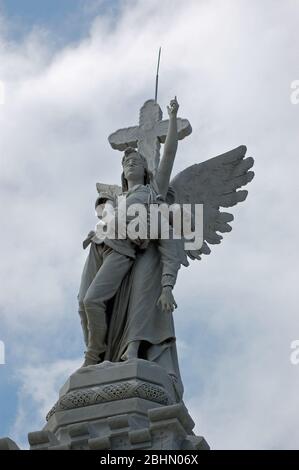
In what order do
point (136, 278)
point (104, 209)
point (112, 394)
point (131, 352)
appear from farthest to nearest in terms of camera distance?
point (104, 209), point (136, 278), point (131, 352), point (112, 394)

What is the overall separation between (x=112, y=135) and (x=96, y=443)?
6.87 m

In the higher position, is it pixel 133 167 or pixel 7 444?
pixel 133 167

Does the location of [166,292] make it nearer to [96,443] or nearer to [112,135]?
[96,443]

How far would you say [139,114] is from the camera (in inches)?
843

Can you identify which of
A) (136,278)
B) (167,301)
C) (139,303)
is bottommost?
(167,301)

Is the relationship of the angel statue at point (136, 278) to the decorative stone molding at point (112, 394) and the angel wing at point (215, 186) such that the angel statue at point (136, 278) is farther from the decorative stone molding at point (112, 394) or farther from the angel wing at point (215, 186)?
the decorative stone molding at point (112, 394)

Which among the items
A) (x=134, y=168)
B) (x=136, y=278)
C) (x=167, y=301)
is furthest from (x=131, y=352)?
(x=134, y=168)

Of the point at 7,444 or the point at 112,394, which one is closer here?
the point at 7,444

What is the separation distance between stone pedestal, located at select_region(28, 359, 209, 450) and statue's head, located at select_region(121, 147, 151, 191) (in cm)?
340

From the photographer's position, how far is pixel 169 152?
19.6 meters

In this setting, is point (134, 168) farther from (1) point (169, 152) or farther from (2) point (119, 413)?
(2) point (119, 413)

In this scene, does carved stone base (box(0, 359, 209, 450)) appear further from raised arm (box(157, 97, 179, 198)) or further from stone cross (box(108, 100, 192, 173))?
stone cross (box(108, 100, 192, 173))

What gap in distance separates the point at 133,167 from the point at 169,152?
0.68 metres

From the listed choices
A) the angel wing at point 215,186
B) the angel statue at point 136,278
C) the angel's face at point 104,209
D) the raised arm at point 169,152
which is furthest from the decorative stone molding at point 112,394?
the angel wing at point 215,186
